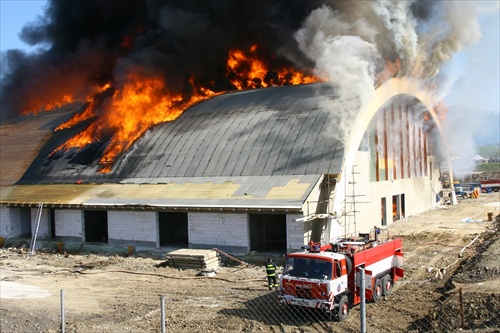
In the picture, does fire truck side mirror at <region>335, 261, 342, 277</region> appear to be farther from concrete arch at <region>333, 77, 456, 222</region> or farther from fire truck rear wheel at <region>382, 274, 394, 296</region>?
concrete arch at <region>333, 77, 456, 222</region>

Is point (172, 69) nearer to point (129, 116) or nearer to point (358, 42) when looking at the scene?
point (129, 116)

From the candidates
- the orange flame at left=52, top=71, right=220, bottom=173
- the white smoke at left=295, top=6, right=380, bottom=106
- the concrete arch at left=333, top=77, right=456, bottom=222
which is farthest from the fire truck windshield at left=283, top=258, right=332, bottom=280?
the orange flame at left=52, top=71, right=220, bottom=173

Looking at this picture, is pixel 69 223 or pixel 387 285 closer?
pixel 387 285

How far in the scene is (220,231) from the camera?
2236 cm

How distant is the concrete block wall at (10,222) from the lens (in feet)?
95.5

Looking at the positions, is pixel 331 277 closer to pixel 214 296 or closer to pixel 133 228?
pixel 214 296

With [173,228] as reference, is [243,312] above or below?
below

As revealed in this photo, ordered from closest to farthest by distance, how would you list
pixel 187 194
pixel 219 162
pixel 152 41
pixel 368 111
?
pixel 187 194 → pixel 219 162 → pixel 368 111 → pixel 152 41

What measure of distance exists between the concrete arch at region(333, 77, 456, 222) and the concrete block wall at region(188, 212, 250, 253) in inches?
163

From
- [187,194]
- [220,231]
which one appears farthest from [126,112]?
[220,231]

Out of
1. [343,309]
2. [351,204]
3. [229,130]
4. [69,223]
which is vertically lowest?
[343,309]

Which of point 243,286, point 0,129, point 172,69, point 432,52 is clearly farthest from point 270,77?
point 243,286

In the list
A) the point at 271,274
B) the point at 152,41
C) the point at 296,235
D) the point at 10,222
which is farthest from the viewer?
the point at 152,41

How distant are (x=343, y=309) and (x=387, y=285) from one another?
2.76m
